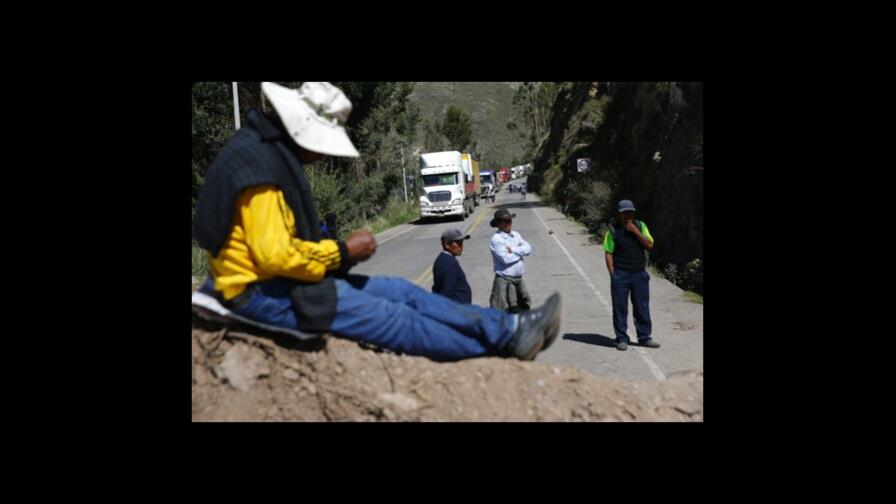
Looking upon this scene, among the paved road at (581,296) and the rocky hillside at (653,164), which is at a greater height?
the rocky hillside at (653,164)

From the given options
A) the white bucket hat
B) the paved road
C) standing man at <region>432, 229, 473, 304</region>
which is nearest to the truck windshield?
the paved road

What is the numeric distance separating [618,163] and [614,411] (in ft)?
→ 79.0

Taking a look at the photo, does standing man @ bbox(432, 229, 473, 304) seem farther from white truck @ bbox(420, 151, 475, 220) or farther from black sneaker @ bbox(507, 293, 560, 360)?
white truck @ bbox(420, 151, 475, 220)

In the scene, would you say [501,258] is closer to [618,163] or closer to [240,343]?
[240,343]

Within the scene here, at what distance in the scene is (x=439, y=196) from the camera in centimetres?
3438

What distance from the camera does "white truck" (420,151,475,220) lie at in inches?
1348

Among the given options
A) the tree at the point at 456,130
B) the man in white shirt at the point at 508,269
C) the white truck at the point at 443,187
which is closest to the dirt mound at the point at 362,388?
the man in white shirt at the point at 508,269

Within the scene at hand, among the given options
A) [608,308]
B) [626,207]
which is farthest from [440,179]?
[626,207]

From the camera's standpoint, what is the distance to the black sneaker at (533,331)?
9.91ft

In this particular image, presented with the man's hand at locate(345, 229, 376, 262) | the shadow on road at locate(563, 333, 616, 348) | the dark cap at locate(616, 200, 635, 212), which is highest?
the man's hand at locate(345, 229, 376, 262)

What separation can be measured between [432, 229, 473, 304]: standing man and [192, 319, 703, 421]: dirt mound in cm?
271

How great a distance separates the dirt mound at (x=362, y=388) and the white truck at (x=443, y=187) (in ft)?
103

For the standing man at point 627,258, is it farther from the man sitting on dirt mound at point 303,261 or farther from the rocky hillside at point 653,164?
the rocky hillside at point 653,164

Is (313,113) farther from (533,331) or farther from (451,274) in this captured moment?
(451,274)
